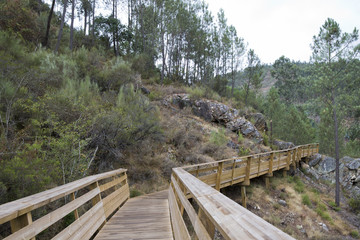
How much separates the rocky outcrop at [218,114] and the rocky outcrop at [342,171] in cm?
550

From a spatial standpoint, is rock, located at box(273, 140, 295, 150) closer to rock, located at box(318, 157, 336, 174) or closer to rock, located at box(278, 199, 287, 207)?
rock, located at box(318, 157, 336, 174)

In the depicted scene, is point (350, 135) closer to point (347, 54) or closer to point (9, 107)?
point (347, 54)

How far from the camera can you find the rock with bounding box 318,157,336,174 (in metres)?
17.5

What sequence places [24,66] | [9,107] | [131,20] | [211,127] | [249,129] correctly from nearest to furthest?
1. [9,107]
2. [24,66]
3. [211,127]
4. [249,129]
5. [131,20]

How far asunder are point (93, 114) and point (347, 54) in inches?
666

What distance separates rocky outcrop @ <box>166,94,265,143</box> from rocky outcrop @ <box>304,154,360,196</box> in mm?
5505

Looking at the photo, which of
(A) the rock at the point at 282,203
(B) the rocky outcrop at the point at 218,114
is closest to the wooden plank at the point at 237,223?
(A) the rock at the point at 282,203

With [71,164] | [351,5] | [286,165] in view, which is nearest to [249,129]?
[286,165]

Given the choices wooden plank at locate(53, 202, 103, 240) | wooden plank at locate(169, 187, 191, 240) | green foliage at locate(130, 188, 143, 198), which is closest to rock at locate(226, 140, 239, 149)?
green foliage at locate(130, 188, 143, 198)

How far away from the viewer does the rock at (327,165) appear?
17.5 meters

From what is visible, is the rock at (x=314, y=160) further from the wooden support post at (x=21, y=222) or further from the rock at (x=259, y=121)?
the wooden support post at (x=21, y=222)

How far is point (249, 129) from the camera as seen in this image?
17.8 metres

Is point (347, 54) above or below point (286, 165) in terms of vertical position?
above

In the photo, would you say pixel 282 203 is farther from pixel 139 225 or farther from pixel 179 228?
pixel 179 228
